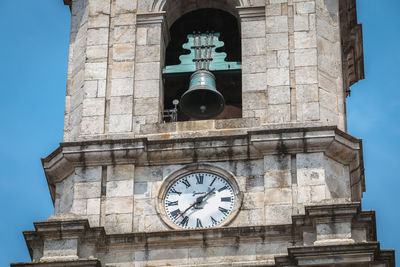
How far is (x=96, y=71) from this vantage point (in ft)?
132

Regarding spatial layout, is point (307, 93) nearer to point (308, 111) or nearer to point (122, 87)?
point (308, 111)

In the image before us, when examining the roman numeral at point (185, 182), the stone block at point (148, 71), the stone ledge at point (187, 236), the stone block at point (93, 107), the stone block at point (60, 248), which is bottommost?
the stone block at point (60, 248)

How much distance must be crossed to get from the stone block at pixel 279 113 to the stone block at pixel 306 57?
1.21m

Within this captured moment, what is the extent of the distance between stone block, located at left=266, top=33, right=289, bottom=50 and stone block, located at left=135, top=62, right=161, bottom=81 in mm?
2590

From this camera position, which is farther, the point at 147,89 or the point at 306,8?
the point at 306,8

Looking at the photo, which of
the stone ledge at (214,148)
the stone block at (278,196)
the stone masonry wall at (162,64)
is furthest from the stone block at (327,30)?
the stone block at (278,196)

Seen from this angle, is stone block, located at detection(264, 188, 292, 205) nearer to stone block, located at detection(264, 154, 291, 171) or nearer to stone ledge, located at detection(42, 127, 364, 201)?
stone block, located at detection(264, 154, 291, 171)

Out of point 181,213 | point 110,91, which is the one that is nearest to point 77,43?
point 110,91

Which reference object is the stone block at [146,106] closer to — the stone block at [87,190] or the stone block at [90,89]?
the stone block at [90,89]

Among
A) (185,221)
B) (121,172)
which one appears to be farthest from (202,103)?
(185,221)

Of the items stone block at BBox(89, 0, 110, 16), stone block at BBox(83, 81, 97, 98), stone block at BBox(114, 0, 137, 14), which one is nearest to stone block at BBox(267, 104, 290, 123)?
stone block at BBox(83, 81, 97, 98)

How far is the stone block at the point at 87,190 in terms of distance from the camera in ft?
125

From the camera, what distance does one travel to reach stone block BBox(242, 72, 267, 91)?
39531mm

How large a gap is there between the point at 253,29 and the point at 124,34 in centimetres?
299
